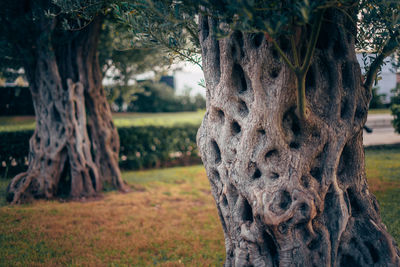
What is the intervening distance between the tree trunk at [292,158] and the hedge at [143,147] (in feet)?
25.1

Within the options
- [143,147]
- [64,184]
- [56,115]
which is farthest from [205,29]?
[143,147]

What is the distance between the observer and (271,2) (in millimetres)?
2605

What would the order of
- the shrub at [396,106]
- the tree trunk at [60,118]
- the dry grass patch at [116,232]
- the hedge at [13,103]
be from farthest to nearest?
the hedge at [13,103] < the tree trunk at [60,118] < the shrub at [396,106] < the dry grass patch at [116,232]

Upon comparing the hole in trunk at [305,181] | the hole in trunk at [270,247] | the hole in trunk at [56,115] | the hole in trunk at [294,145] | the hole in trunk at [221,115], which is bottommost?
the hole in trunk at [270,247]

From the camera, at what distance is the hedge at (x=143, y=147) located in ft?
30.1

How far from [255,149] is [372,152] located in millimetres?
5308

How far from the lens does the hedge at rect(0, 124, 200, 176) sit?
916 cm

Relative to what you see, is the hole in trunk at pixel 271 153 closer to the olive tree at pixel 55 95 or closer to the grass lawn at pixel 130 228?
the grass lawn at pixel 130 228

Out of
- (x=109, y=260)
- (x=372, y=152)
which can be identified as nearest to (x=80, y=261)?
(x=109, y=260)

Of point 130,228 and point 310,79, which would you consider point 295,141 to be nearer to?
point 310,79

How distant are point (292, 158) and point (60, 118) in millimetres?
6269

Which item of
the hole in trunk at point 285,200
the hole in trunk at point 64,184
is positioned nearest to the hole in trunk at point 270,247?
the hole in trunk at point 285,200

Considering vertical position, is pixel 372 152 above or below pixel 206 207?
above

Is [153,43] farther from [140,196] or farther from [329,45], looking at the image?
[140,196]
